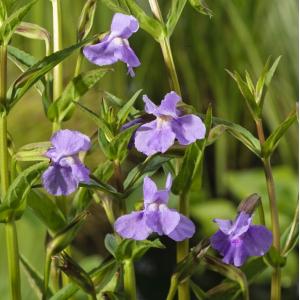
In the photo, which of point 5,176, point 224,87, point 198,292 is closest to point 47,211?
point 5,176

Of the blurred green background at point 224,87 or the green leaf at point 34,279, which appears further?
the blurred green background at point 224,87

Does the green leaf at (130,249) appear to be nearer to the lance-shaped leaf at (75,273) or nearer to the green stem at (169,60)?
the lance-shaped leaf at (75,273)

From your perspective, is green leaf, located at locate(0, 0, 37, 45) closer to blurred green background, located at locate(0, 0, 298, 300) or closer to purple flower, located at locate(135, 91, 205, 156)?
purple flower, located at locate(135, 91, 205, 156)

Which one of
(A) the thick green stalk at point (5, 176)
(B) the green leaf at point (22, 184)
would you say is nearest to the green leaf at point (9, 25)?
(A) the thick green stalk at point (5, 176)

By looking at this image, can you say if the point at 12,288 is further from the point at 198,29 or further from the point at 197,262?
the point at 198,29

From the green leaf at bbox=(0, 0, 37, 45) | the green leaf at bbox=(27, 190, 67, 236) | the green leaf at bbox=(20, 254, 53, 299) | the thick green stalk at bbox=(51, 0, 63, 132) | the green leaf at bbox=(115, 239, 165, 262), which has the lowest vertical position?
the green leaf at bbox=(20, 254, 53, 299)

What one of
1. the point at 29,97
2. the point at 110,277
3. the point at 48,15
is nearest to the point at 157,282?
the point at 29,97

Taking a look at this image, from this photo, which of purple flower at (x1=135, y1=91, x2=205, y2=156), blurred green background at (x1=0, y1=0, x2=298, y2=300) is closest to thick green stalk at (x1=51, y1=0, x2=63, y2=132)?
purple flower at (x1=135, y1=91, x2=205, y2=156)
